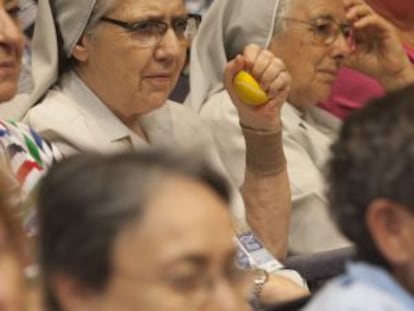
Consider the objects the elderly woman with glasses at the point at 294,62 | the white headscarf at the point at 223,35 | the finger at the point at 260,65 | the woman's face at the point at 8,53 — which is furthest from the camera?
the white headscarf at the point at 223,35

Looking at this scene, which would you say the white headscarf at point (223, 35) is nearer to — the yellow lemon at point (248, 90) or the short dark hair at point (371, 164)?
the yellow lemon at point (248, 90)

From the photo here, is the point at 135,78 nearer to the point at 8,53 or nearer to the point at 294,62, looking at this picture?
the point at 8,53

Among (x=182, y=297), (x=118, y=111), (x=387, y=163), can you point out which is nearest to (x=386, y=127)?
(x=387, y=163)

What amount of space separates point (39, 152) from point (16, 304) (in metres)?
0.77

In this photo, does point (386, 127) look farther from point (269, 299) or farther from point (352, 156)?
point (269, 299)

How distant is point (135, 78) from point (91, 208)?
4.07 feet

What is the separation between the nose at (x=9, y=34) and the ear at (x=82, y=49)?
0.29 metres

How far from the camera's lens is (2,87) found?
6.83ft

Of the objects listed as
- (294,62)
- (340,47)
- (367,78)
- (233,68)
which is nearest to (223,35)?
(294,62)

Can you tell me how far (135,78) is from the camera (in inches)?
95.2

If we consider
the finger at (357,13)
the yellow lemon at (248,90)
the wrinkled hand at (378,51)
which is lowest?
the wrinkled hand at (378,51)

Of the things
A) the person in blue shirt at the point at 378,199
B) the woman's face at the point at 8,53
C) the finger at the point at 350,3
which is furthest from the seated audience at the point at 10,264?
the finger at the point at 350,3

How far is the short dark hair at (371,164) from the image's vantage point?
1.44m

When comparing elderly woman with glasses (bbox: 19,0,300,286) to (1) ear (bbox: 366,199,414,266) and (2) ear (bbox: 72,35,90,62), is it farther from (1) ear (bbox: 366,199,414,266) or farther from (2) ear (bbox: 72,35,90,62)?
(1) ear (bbox: 366,199,414,266)
